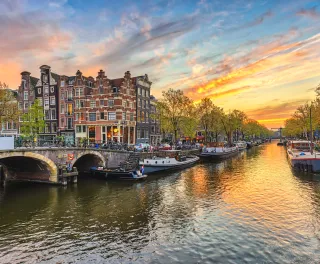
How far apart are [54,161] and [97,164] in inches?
382

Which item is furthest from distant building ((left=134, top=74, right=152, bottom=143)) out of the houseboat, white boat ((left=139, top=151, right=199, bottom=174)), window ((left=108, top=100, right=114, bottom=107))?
white boat ((left=139, top=151, right=199, bottom=174))

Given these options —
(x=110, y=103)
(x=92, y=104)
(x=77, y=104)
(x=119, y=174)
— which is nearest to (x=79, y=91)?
(x=77, y=104)

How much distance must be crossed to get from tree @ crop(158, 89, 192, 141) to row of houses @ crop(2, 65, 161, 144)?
3.62 metres

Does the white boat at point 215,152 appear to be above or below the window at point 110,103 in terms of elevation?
below

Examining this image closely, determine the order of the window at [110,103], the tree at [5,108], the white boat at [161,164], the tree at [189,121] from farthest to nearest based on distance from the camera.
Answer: the window at [110,103], the tree at [189,121], the white boat at [161,164], the tree at [5,108]

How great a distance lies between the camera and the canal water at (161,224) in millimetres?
13430

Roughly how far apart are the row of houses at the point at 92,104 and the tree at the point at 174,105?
3.62m

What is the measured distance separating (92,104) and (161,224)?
49.9 metres

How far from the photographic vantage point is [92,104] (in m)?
62.6

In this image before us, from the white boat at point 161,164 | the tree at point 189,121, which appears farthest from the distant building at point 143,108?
the white boat at point 161,164

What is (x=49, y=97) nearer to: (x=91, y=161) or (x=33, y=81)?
(x=33, y=81)

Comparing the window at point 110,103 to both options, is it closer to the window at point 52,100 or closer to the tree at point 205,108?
the window at point 52,100

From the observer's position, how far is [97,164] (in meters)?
40.3

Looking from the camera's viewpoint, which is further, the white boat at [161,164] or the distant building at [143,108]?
the distant building at [143,108]
